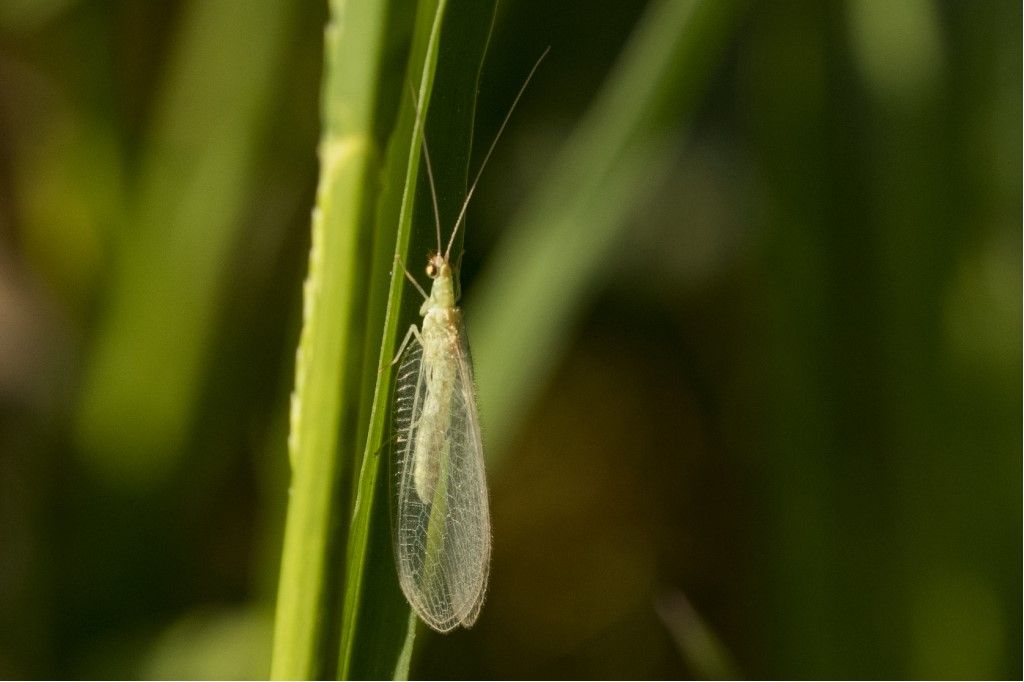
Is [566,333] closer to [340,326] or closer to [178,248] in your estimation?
[178,248]

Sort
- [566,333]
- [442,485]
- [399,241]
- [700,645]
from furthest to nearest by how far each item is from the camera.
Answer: [566,333] → [700,645] → [442,485] → [399,241]

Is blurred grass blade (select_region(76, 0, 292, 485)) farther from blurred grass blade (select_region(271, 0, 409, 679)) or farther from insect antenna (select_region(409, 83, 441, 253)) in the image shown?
blurred grass blade (select_region(271, 0, 409, 679))

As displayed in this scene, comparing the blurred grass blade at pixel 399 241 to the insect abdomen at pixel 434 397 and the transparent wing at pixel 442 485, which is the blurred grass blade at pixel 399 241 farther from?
the insect abdomen at pixel 434 397

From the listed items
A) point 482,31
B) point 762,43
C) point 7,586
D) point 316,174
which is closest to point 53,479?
point 7,586

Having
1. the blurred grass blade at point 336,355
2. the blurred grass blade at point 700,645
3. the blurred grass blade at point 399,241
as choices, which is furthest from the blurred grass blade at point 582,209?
the blurred grass blade at point 336,355

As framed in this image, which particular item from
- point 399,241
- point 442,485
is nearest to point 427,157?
point 399,241

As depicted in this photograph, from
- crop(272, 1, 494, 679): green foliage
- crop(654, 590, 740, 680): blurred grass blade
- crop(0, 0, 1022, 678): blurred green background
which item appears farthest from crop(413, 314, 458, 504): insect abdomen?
crop(272, 1, 494, 679): green foliage
